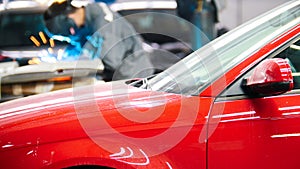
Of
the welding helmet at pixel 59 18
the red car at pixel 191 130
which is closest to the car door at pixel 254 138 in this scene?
the red car at pixel 191 130

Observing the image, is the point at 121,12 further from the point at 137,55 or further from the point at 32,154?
the point at 32,154

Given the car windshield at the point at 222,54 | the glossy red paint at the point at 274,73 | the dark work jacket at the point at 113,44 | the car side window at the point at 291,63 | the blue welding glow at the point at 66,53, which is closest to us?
the glossy red paint at the point at 274,73

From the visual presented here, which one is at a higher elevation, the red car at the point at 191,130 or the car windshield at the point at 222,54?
the car windshield at the point at 222,54

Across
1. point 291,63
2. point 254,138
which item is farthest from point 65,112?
point 291,63

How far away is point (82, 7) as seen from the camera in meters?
5.71

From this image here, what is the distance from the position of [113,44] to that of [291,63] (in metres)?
3.06

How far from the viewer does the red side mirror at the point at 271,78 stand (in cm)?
229

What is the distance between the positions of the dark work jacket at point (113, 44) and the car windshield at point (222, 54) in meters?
1.87

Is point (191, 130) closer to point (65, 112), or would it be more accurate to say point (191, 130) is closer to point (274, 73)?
point (274, 73)

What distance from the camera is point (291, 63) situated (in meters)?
2.62

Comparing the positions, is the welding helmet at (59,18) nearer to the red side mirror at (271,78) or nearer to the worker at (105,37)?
the worker at (105,37)

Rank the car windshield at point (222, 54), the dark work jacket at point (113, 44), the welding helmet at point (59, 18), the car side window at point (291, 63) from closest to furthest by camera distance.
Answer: the car side window at point (291, 63), the car windshield at point (222, 54), the dark work jacket at point (113, 44), the welding helmet at point (59, 18)

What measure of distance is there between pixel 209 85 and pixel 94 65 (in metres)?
2.99

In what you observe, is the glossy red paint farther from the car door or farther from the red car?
the car door
